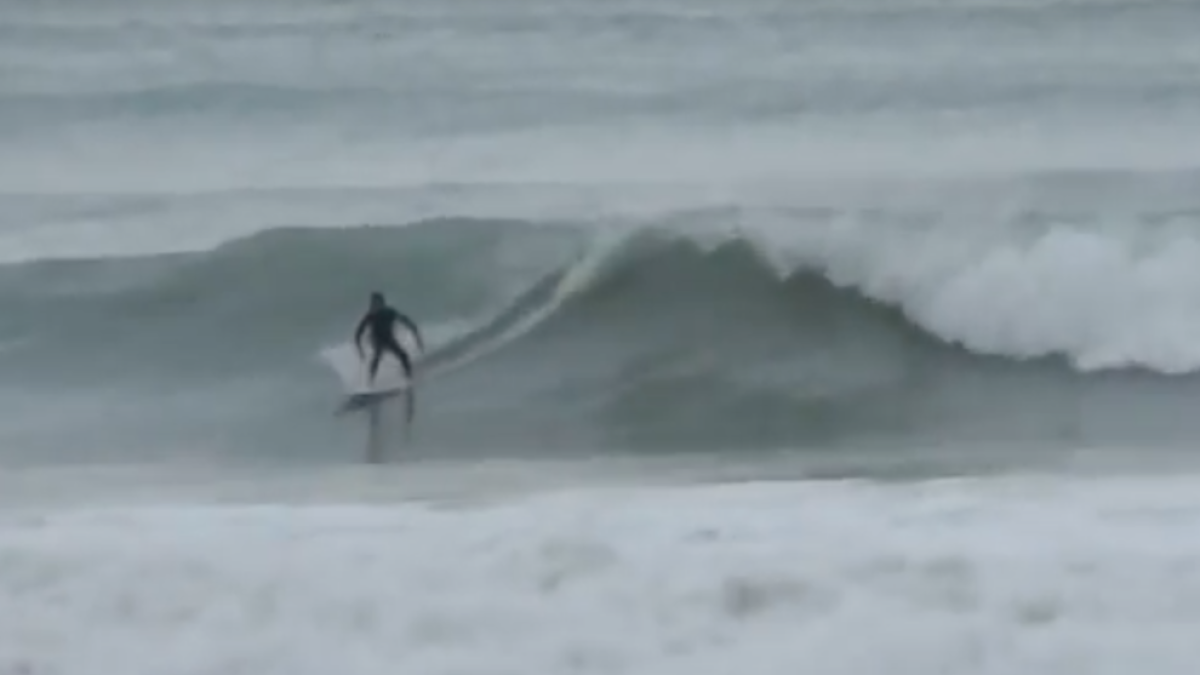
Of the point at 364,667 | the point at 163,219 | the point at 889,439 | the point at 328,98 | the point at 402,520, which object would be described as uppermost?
the point at 328,98

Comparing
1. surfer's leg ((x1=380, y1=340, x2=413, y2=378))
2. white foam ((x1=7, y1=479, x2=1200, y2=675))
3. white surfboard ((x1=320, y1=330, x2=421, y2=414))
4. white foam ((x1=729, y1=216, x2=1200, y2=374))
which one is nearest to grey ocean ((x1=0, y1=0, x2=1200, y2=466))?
white foam ((x1=729, y1=216, x2=1200, y2=374))

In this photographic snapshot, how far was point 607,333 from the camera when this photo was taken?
40.9ft

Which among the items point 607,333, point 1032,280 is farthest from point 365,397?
point 1032,280

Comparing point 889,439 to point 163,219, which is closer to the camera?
point 889,439

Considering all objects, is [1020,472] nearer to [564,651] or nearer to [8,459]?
[564,651]

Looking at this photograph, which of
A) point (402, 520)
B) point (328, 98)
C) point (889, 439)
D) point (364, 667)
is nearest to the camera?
point (364, 667)

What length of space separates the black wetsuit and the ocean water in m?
0.31

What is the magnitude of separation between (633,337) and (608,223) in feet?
7.53

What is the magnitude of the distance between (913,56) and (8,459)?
12.4 metres

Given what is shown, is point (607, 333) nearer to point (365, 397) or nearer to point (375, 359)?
point (375, 359)

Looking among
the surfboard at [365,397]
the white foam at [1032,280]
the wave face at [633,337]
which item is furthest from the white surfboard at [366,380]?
the white foam at [1032,280]

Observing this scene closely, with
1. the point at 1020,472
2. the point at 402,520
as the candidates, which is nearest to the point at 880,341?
the point at 1020,472

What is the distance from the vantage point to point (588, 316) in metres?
12.7

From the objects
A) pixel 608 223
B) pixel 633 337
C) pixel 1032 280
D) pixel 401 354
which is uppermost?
pixel 608 223
